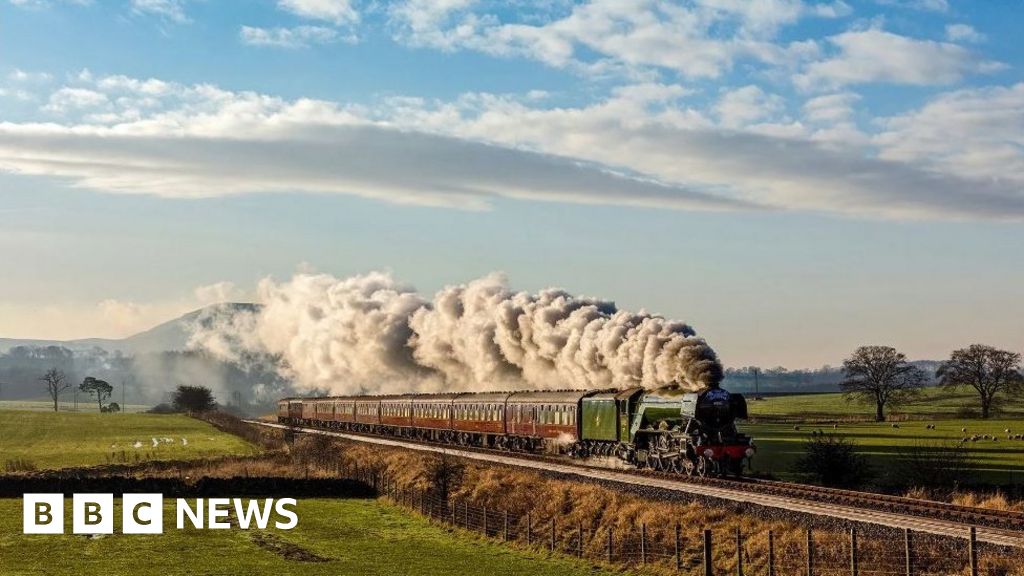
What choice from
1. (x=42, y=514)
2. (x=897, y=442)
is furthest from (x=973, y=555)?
(x=897, y=442)

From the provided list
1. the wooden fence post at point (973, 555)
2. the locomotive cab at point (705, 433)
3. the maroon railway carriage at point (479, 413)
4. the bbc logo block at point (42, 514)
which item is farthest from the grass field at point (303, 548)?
the maroon railway carriage at point (479, 413)

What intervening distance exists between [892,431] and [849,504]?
72.5 metres

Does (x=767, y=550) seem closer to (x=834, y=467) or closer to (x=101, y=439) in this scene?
(x=834, y=467)

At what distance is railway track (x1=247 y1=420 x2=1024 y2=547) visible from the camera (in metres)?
31.2

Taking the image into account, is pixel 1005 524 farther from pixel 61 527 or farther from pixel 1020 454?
pixel 1020 454

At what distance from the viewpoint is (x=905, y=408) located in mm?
156125

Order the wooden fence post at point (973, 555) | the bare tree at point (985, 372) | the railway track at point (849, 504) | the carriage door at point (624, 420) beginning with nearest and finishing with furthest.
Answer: the wooden fence post at point (973, 555)
the railway track at point (849, 504)
the carriage door at point (624, 420)
the bare tree at point (985, 372)

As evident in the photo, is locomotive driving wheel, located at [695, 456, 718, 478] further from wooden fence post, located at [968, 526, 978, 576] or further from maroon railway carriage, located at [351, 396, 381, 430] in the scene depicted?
maroon railway carriage, located at [351, 396, 381, 430]

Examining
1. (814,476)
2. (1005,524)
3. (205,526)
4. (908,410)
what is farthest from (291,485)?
(908,410)

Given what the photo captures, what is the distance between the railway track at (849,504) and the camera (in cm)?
3120

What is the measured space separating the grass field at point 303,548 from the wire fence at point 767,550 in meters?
1.38

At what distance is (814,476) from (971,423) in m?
69.8

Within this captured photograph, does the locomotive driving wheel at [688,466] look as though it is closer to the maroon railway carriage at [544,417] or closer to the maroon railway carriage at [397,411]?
the maroon railway carriage at [544,417]

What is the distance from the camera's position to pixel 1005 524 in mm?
31844
